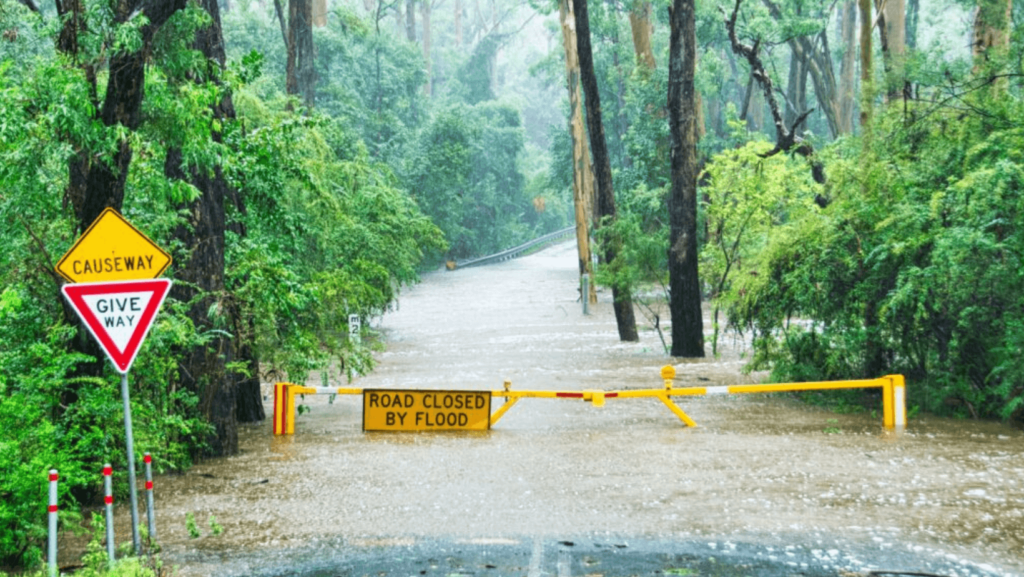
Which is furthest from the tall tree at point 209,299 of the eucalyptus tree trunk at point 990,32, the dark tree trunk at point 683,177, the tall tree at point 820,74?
the tall tree at point 820,74

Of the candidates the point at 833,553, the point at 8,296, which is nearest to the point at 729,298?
the point at 833,553

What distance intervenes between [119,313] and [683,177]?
15979mm

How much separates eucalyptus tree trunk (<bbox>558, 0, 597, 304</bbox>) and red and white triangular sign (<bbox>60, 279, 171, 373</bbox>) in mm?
28654

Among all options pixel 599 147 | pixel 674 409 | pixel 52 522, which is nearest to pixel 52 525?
pixel 52 522

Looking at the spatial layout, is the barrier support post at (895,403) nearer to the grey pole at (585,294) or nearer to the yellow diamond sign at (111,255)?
the yellow diamond sign at (111,255)

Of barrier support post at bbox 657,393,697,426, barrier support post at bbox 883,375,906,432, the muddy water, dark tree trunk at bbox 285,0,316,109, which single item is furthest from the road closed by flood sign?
dark tree trunk at bbox 285,0,316,109

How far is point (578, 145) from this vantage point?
39.8 meters

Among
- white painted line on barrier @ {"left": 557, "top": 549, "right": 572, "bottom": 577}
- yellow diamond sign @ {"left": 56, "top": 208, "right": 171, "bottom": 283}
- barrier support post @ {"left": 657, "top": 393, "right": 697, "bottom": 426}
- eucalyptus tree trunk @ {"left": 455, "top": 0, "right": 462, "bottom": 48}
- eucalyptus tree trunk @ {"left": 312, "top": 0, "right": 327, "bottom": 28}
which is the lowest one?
white painted line on barrier @ {"left": 557, "top": 549, "right": 572, "bottom": 577}

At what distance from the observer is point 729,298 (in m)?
19.7

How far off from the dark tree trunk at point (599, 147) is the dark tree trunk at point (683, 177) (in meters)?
3.26

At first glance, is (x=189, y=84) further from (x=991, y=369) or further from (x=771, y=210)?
(x=771, y=210)

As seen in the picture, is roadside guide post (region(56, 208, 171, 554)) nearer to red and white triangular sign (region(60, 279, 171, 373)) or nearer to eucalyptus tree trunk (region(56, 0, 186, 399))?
red and white triangular sign (region(60, 279, 171, 373))

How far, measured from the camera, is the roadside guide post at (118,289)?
28.5 feet

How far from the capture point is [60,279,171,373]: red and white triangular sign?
8680mm
